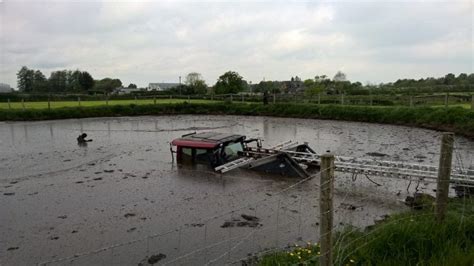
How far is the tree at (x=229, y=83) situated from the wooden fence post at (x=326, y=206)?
174ft

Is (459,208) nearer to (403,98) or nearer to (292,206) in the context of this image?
(292,206)

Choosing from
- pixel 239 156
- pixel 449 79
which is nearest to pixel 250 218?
pixel 239 156

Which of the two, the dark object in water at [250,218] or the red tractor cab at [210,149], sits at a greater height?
the red tractor cab at [210,149]

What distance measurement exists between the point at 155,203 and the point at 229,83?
163 ft

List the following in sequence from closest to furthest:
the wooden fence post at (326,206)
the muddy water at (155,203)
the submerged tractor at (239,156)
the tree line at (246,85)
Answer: the wooden fence post at (326,206)
the muddy water at (155,203)
the submerged tractor at (239,156)
the tree line at (246,85)

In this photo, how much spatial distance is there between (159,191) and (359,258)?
19.4 feet

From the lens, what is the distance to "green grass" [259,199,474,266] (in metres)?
4.29

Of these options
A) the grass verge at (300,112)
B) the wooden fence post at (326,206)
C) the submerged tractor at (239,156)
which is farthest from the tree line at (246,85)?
the wooden fence post at (326,206)

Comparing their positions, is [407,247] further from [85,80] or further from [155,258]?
[85,80]

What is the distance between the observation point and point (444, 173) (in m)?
4.95

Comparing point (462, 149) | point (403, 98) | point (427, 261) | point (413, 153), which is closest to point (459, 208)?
point (427, 261)

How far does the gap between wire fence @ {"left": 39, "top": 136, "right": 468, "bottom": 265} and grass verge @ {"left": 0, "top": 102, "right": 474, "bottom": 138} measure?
481 inches

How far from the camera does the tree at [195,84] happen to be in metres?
65.7

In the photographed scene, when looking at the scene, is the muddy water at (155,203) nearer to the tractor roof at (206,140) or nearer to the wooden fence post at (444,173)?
the tractor roof at (206,140)
